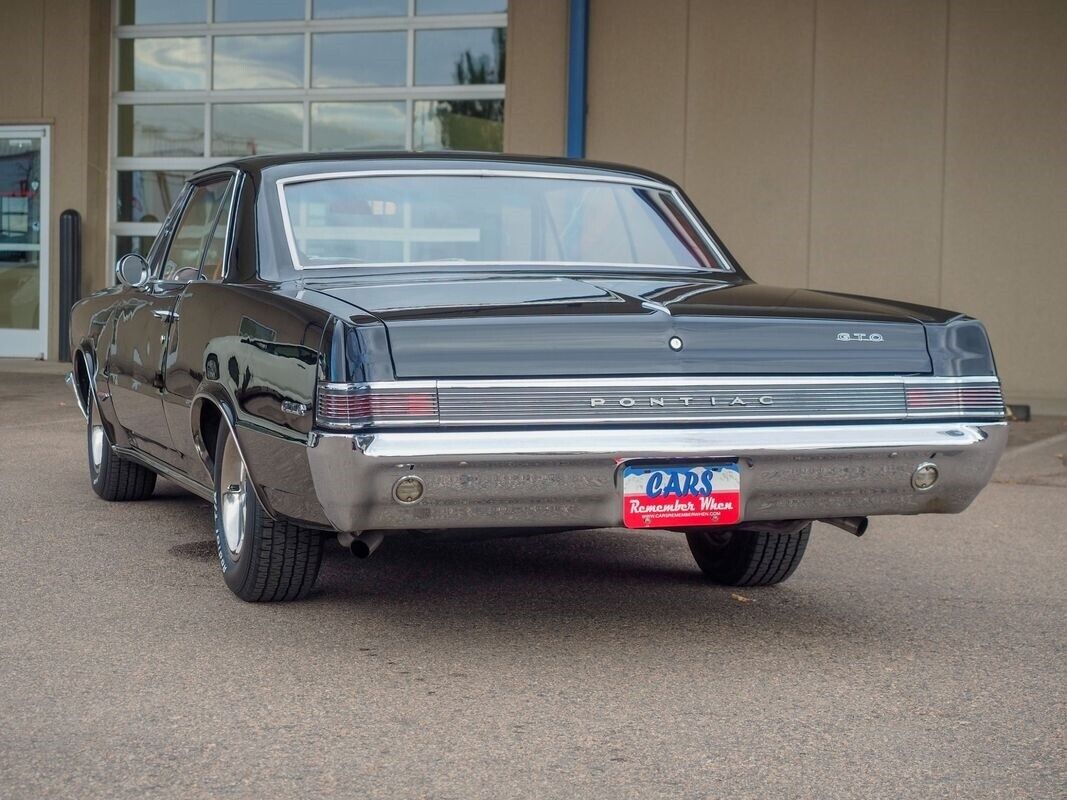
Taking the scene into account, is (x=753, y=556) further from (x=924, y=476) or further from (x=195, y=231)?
(x=195, y=231)

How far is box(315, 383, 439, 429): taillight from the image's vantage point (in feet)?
13.0

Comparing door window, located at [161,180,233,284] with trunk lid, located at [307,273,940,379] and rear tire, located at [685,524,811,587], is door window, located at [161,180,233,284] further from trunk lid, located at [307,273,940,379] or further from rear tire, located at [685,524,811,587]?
rear tire, located at [685,524,811,587]

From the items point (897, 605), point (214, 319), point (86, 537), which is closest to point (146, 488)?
→ point (86, 537)

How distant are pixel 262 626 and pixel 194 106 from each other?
40.9 feet

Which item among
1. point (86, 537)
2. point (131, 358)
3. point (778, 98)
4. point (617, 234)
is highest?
point (778, 98)

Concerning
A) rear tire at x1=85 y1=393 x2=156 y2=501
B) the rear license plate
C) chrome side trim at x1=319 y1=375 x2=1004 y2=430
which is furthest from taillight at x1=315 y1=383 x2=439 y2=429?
rear tire at x1=85 y1=393 x2=156 y2=501

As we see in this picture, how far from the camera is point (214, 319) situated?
502 cm

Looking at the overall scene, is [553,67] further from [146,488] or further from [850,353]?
[850,353]

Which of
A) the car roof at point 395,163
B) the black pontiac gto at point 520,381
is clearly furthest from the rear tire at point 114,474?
the car roof at point 395,163

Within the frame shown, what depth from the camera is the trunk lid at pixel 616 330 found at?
407 centimetres

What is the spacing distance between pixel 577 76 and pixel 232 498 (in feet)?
32.7

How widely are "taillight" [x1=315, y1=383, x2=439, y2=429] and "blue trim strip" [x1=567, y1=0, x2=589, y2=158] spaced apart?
407 inches

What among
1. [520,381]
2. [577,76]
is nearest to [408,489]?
[520,381]

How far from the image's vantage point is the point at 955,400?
448cm
